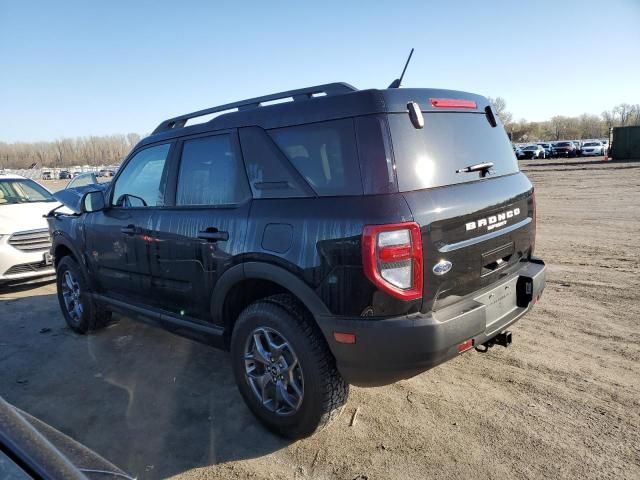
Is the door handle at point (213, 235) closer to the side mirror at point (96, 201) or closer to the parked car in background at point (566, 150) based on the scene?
the side mirror at point (96, 201)

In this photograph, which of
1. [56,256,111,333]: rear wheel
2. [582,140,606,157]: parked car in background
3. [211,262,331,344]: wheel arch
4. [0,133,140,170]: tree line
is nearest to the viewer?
[211,262,331,344]: wheel arch

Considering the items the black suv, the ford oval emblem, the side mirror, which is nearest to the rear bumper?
the black suv

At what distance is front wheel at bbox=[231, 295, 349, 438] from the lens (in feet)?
8.63

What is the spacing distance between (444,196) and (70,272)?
13.9 ft

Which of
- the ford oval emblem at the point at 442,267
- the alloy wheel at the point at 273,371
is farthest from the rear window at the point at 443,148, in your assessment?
the alloy wheel at the point at 273,371

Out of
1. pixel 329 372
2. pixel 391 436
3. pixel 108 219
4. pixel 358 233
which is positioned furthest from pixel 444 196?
pixel 108 219

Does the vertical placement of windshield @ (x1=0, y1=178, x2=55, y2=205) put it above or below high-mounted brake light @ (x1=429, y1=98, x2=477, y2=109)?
below

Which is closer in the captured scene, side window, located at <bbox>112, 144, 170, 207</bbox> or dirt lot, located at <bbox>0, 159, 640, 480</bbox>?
dirt lot, located at <bbox>0, 159, 640, 480</bbox>

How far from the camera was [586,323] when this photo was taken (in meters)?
4.29

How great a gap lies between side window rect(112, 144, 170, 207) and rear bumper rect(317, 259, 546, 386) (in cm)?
202

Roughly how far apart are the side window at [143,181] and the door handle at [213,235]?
0.69 metres

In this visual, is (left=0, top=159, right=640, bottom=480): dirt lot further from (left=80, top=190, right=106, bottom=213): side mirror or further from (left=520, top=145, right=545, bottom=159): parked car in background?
(left=520, top=145, right=545, bottom=159): parked car in background

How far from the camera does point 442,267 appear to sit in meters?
2.45

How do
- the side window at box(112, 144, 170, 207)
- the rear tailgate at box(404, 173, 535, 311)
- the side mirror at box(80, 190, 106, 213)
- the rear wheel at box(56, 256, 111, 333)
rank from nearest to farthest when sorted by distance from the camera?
the rear tailgate at box(404, 173, 535, 311) → the side window at box(112, 144, 170, 207) → the side mirror at box(80, 190, 106, 213) → the rear wheel at box(56, 256, 111, 333)
